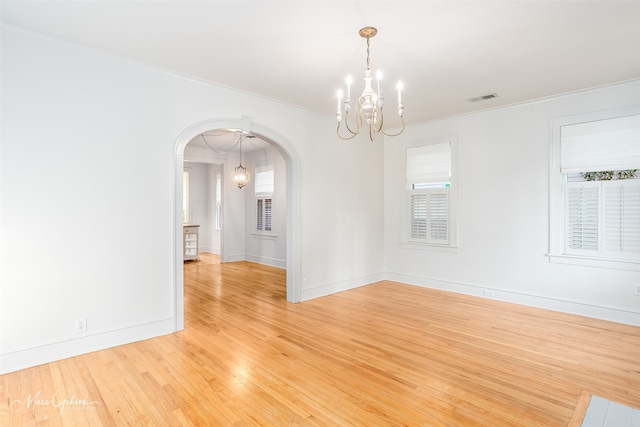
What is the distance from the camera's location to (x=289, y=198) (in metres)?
5.09

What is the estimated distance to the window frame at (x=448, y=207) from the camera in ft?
18.5

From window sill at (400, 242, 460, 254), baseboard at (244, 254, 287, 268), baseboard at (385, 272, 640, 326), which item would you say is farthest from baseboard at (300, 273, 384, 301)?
baseboard at (244, 254, 287, 268)

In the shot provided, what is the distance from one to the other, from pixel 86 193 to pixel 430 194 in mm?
4971

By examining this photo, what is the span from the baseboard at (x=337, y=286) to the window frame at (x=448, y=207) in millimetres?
831

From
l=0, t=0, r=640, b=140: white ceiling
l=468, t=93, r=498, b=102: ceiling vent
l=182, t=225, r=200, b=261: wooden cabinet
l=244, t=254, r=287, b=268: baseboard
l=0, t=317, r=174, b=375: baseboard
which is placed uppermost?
l=468, t=93, r=498, b=102: ceiling vent

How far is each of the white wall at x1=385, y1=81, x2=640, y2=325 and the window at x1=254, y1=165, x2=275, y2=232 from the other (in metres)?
3.75

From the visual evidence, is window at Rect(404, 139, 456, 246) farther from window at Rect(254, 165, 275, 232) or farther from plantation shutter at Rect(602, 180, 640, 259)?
window at Rect(254, 165, 275, 232)

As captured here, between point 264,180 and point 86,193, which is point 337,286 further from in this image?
point 264,180

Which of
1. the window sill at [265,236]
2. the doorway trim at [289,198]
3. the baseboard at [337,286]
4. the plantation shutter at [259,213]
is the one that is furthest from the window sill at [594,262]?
the plantation shutter at [259,213]

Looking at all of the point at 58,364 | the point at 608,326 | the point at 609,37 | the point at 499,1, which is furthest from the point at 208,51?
the point at 608,326

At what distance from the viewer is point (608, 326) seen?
4.01m

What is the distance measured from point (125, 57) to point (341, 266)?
4097mm

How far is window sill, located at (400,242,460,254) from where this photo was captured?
567 centimetres

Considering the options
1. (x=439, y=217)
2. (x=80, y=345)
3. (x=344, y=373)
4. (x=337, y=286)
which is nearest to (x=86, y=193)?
(x=80, y=345)
